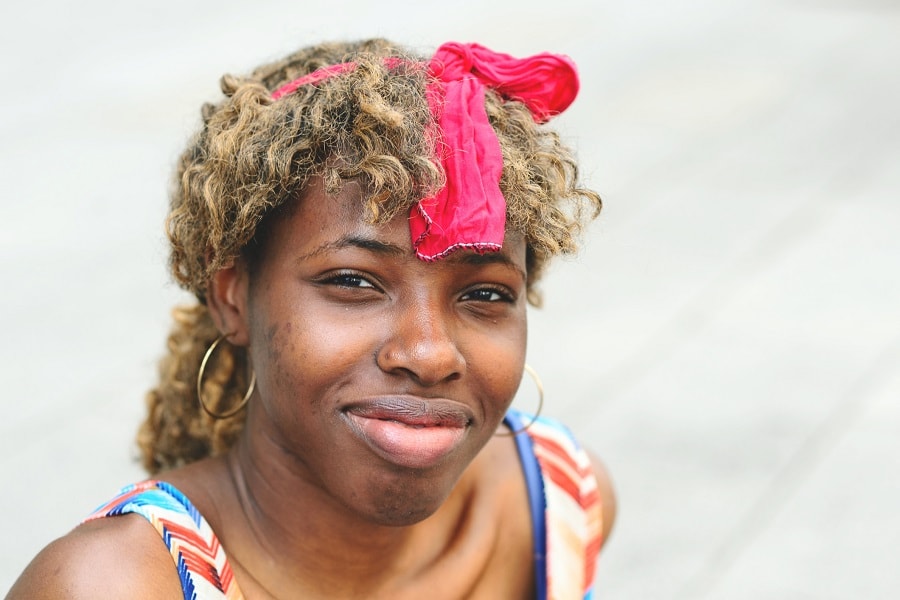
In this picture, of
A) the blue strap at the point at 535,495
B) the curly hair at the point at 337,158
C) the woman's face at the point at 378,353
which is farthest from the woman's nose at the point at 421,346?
the blue strap at the point at 535,495

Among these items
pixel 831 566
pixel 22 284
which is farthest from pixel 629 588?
pixel 22 284

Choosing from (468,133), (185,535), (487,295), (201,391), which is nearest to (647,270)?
(201,391)

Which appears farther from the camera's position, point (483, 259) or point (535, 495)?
point (535, 495)

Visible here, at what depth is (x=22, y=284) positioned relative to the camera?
516 centimetres

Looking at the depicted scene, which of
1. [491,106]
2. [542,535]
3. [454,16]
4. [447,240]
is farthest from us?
[454,16]

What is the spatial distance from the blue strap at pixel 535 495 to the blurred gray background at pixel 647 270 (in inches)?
30.9

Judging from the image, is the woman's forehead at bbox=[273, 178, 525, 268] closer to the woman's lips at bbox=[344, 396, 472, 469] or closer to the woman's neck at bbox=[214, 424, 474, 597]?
the woman's lips at bbox=[344, 396, 472, 469]

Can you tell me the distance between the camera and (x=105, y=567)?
1.98 m

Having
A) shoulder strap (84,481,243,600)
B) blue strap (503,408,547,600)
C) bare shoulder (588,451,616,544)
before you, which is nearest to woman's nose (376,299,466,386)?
shoulder strap (84,481,243,600)

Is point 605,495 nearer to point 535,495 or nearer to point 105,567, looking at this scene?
point 535,495

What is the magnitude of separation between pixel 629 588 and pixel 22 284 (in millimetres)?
2717

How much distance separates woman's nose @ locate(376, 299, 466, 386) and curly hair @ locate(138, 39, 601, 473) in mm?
157

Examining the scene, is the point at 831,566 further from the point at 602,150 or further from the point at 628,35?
the point at 628,35

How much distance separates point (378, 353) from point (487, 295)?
24 centimetres
